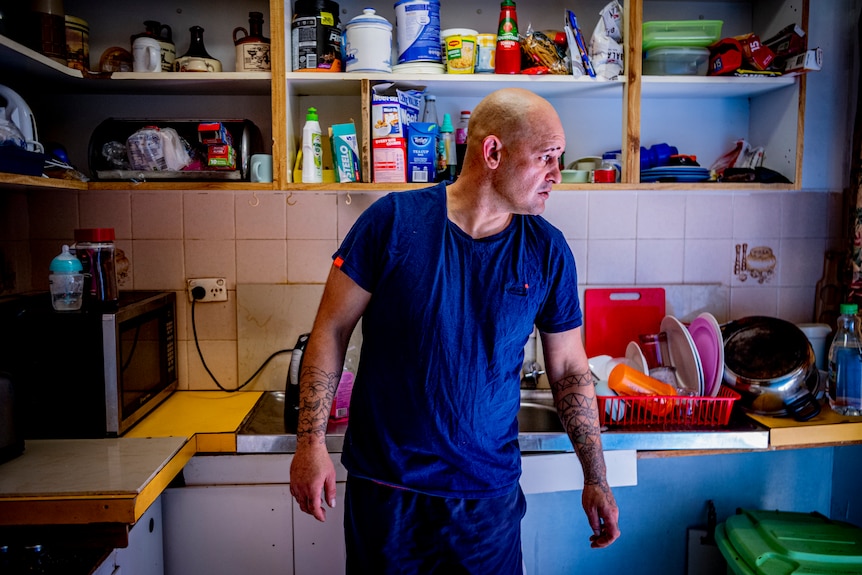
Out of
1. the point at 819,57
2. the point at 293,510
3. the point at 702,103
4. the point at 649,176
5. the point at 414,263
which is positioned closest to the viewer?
the point at 414,263

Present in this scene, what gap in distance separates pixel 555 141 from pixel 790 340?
114cm

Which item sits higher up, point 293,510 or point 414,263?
point 414,263

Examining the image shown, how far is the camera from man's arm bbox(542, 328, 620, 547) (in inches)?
53.9

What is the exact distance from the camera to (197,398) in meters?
2.01

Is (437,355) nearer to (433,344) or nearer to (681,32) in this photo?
(433,344)

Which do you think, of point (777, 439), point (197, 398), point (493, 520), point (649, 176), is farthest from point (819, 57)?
point (197, 398)

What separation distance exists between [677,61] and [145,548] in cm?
199

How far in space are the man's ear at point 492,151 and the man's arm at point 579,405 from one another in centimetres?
40

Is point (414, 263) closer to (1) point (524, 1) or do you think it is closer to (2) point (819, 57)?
(1) point (524, 1)

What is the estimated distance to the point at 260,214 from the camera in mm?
2072

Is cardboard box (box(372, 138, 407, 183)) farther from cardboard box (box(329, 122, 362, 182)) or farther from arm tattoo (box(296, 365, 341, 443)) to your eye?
arm tattoo (box(296, 365, 341, 443))

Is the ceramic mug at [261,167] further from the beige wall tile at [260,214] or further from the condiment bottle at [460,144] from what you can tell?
→ the condiment bottle at [460,144]

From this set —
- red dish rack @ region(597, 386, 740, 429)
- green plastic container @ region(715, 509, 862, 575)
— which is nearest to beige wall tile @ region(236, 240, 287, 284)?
red dish rack @ region(597, 386, 740, 429)

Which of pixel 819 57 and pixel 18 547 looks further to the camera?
pixel 819 57
